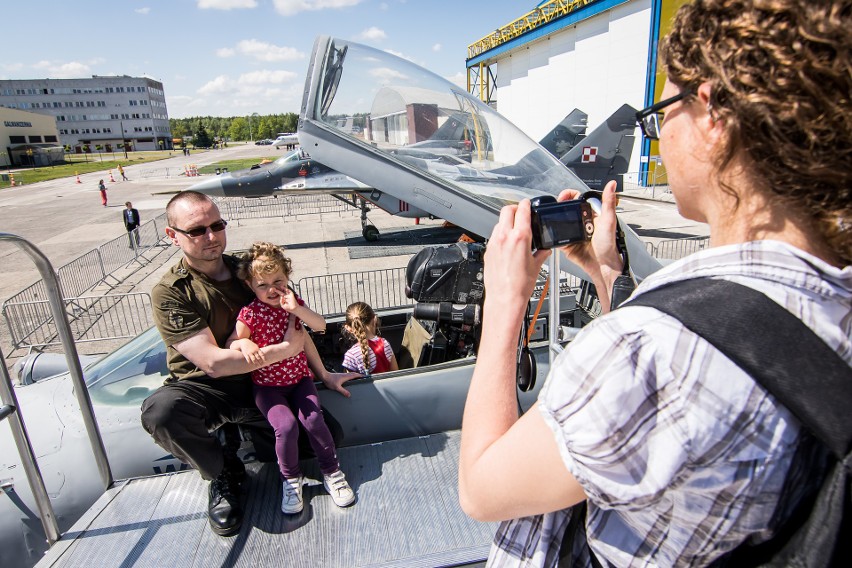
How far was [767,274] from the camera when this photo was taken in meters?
0.65

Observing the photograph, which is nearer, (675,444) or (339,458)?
(675,444)

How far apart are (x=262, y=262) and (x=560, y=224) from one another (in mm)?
1828

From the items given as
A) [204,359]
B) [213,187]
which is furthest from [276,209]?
[204,359]

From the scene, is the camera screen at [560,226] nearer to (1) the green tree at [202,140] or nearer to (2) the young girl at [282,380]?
(2) the young girl at [282,380]

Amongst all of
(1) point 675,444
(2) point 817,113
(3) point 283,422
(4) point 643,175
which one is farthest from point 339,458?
(4) point 643,175

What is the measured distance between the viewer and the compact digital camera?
3.37 ft

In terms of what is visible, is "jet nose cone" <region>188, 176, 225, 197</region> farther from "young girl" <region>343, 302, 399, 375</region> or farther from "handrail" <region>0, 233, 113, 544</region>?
"handrail" <region>0, 233, 113, 544</region>

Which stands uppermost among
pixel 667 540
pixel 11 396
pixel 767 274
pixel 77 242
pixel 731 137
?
pixel 731 137

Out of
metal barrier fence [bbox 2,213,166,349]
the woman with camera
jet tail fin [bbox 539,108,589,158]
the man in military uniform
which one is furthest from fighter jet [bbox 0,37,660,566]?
jet tail fin [bbox 539,108,589,158]

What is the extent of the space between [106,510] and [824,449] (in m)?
2.91

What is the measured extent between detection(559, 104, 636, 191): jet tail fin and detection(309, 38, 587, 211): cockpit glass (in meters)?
10.1

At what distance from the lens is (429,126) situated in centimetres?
328

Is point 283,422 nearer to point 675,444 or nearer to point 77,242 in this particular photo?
point 675,444

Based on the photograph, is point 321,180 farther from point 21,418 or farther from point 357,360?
point 21,418
